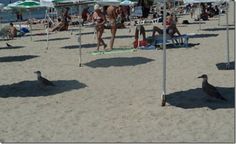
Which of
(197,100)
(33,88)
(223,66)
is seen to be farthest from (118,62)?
(197,100)

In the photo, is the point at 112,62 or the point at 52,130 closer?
the point at 52,130

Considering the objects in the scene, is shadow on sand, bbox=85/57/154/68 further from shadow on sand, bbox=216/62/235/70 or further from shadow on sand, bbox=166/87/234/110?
shadow on sand, bbox=166/87/234/110

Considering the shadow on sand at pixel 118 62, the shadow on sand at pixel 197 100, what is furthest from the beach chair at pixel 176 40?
the shadow on sand at pixel 197 100

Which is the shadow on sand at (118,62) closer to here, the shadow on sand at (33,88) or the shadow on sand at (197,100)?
the shadow on sand at (33,88)

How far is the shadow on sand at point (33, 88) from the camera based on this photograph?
9.34m

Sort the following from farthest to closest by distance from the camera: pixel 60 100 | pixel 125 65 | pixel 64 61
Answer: pixel 64 61 < pixel 125 65 < pixel 60 100

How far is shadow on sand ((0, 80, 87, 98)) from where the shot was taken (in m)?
9.34

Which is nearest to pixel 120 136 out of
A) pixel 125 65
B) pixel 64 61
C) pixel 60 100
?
pixel 60 100

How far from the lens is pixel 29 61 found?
561 inches

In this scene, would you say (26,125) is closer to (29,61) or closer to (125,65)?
(125,65)

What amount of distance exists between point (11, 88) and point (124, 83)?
7.71 feet

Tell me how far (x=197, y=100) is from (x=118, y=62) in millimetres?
5010

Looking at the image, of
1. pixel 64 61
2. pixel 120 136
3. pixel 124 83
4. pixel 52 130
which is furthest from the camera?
pixel 64 61

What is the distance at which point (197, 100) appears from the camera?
8.07 m
